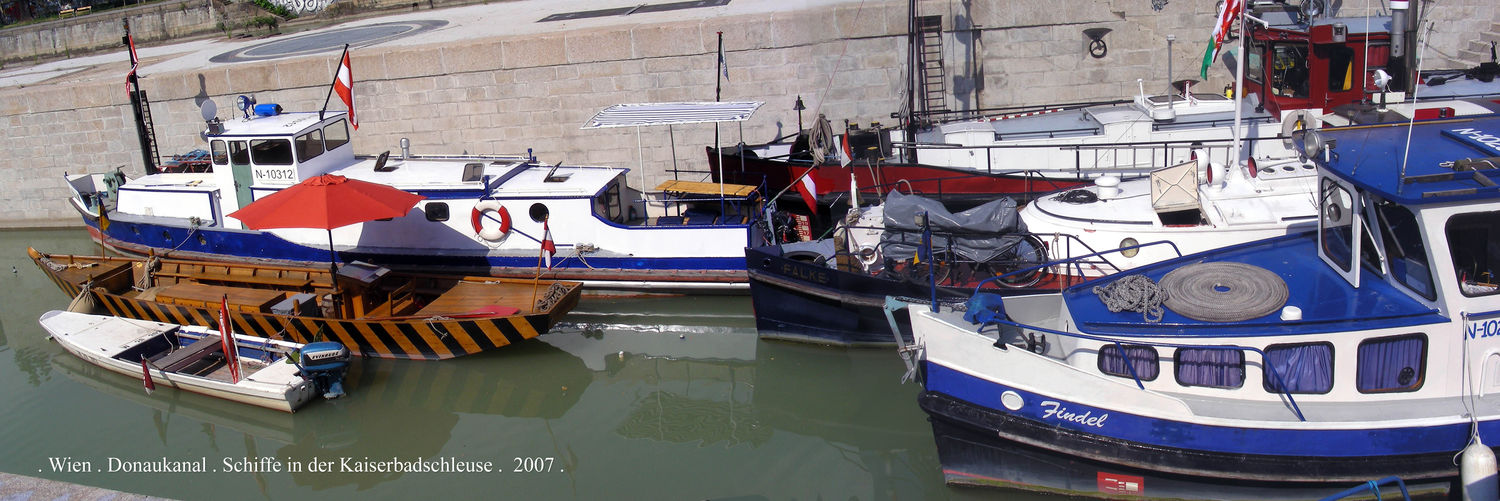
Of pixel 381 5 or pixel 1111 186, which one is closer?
pixel 1111 186

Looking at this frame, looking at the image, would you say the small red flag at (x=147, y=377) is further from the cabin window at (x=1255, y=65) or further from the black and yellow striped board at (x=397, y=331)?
the cabin window at (x=1255, y=65)

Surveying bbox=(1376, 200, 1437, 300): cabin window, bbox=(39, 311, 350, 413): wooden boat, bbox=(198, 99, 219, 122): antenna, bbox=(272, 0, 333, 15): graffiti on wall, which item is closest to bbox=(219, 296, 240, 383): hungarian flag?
bbox=(39, 311, 350, 413): wooden boat

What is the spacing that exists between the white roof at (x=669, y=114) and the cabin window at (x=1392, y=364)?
7729mm

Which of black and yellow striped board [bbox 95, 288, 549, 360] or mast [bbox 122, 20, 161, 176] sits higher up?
mast [bbox 122, 20, 161, 176]

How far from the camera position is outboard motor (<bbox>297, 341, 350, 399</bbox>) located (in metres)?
11.3

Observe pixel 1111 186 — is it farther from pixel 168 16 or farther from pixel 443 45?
pixel 168 16

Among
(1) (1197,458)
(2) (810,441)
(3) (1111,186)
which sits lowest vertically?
(2) (810,441)

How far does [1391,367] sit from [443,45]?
15.5m

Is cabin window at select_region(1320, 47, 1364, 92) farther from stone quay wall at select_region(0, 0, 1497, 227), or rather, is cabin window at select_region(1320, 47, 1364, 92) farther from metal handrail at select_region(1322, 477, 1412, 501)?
metal handrail at select_region(1322, 477, 1412, 501)

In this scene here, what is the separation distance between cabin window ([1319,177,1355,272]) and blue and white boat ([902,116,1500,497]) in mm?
16

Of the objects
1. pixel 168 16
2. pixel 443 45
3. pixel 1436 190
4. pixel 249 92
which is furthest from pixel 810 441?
pixel 168 16

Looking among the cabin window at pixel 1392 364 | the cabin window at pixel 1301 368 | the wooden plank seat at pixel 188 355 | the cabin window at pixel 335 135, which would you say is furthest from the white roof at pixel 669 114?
the cabin window at pixel 1392 364

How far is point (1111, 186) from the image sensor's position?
11406 millimetres

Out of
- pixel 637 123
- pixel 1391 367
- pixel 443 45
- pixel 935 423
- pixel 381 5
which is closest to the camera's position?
pixel 1391 367
